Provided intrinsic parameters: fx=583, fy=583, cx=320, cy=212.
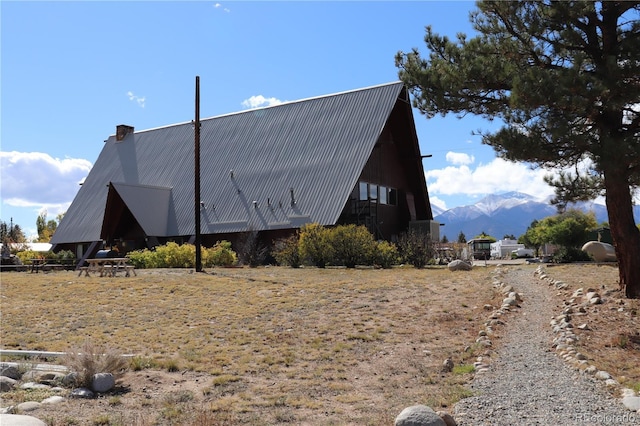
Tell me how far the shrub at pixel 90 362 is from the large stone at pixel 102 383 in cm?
10

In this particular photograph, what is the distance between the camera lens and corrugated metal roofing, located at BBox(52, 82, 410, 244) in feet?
93.8

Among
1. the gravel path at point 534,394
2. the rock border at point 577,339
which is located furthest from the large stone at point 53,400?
the rock border at point 577,339

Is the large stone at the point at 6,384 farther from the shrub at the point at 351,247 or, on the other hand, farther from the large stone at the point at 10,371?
the shrub at the point at 351,247

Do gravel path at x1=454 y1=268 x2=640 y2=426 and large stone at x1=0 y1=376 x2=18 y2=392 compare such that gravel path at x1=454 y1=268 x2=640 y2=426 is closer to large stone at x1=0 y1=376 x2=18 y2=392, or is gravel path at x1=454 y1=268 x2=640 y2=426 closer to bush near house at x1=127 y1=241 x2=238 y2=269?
large stone at x1=0 y1=376 x2=18 y2=392

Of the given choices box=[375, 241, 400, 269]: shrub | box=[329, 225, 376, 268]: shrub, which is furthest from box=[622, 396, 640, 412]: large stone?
box=[329, 225, 376, 268]: shrub

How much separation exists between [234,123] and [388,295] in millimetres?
24494

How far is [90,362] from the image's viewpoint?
24.6 ft

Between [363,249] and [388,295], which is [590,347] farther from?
[363,249]

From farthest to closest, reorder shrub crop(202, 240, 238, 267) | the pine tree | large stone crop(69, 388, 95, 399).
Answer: shrub crop(202, 240, 238, 267)
the pine tree
large stone crop(69, 388, 95, 399)

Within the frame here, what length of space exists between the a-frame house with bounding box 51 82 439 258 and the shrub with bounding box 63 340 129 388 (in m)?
18.7

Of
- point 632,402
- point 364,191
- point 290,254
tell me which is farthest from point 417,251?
point 632,402

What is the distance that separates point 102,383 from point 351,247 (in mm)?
15757

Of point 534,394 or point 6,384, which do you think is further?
point 6,384

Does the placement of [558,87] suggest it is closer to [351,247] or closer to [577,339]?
[577,339]
